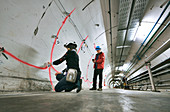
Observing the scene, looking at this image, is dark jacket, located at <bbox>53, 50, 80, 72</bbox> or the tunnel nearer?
the tunnel

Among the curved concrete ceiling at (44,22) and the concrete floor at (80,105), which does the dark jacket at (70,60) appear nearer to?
the curved concrete ceiling at (44,22)

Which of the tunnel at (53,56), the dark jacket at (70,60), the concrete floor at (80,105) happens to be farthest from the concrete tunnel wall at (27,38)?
the concrete floor at (80,105)

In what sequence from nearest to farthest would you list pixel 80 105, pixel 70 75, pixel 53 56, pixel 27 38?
pixel 80 105
pixel 27 38
pixel 70 75
pixel 53 56

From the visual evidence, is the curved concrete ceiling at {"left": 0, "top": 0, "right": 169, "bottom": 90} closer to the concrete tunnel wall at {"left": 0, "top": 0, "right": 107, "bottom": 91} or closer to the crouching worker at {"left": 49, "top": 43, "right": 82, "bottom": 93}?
the concrete tunnel wall at {"left": 0, "top": 0, "right": 107, "bottom": 91}

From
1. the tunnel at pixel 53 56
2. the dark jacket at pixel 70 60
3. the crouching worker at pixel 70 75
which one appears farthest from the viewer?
the dark jacket at pixel 70 60

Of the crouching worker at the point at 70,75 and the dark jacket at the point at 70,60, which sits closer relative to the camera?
the crouching worker at the point at 70,75

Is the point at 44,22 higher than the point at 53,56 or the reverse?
higher

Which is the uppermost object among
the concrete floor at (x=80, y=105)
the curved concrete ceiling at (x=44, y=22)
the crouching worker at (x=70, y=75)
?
the curved concrete ceiling at (x=44, y=22)

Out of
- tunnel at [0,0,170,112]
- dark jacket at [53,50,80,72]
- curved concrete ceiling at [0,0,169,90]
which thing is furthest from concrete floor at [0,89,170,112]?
dark jacket at [53,50,80,72]

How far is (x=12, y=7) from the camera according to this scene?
1.19 metres

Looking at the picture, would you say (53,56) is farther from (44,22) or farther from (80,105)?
(80,105)

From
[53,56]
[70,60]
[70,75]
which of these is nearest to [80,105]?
[70,75]

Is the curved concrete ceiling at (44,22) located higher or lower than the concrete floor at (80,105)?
higher

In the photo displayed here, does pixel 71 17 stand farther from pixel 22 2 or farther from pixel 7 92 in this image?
pixel 7 92
